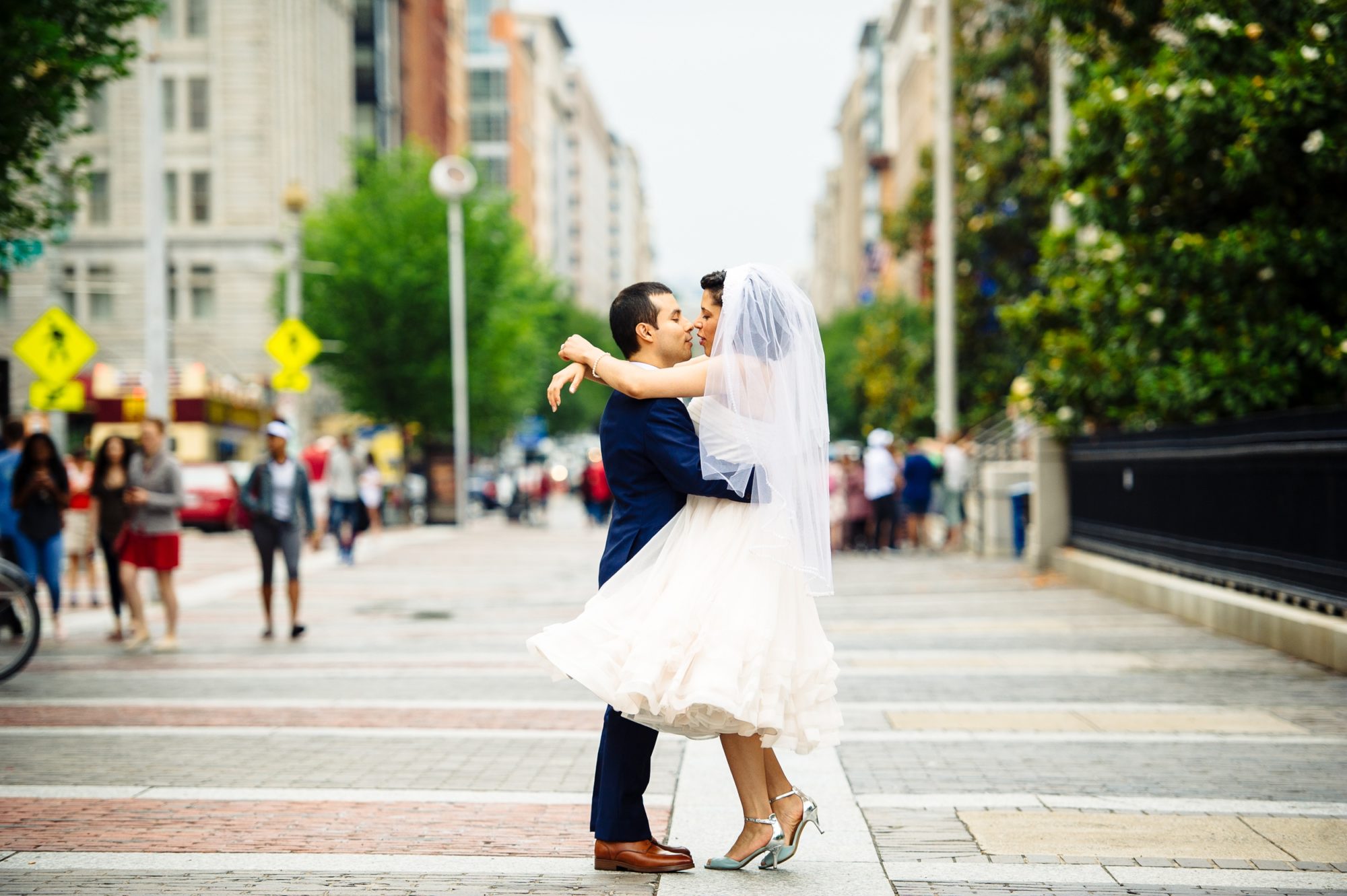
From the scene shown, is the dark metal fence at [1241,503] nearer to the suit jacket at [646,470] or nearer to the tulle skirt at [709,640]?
the tulle skirt at [709,640]

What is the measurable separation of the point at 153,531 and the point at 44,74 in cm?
359

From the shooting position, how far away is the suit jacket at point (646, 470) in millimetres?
5133

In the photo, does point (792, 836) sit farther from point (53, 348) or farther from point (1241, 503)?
point (53, 348)

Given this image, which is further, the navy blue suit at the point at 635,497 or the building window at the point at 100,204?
the building window at the point at 100,204

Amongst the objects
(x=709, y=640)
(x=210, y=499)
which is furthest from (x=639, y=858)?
(x=210, y=499)

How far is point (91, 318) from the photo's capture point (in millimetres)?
53188

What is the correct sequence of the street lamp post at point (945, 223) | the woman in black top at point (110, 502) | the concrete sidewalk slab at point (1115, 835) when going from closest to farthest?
the concrete sidewalk slab at point (1115, 835), the woman in black top at point (110, 502), the street lamp post at point (945, 223)

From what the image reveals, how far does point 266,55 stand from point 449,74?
36.9 meters

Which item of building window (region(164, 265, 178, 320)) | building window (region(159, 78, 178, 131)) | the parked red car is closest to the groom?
the parked red car

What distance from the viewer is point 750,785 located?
520 centimetres

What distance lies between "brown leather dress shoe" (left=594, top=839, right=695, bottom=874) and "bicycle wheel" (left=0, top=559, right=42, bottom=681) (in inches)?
244

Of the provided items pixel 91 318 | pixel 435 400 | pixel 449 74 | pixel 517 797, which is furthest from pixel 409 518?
pixel 449 74

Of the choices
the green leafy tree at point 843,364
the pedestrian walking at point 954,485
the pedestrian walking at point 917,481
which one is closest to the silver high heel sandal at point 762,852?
the pedestrian walking at point 954,485

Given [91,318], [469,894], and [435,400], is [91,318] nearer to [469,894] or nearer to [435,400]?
[435,400]
